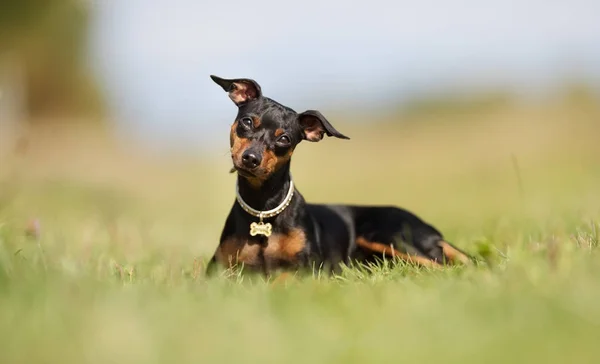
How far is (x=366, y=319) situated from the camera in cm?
321

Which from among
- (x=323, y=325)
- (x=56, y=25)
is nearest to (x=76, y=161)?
Answer: (x=56, y=25)

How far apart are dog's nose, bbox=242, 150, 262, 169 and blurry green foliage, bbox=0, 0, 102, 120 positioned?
1437cm

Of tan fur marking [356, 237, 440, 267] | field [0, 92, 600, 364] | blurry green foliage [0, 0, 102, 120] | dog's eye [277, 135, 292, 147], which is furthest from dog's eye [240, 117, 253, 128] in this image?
blurry green foliage [0, 0, 102, 120]

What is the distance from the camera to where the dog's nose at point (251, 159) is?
509 cm

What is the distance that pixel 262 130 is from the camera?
17.8 ft

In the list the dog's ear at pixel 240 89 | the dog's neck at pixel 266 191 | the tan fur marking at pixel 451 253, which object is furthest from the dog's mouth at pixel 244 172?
the tan fur marking at pixel 451 253

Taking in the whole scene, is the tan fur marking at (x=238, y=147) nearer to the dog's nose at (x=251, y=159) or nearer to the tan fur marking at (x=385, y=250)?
the dog's nose at (x=251, y=159)

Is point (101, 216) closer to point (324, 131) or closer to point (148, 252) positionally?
point (148, 252)

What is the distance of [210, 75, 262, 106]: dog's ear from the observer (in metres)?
5.82

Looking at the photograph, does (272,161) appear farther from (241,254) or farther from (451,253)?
(451,253)

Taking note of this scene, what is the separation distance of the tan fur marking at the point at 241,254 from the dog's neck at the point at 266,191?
0.30 meters

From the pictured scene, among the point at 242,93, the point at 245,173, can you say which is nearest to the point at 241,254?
the point at 245,173

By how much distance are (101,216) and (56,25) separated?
44.8 ft

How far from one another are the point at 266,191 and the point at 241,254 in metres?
0.51
